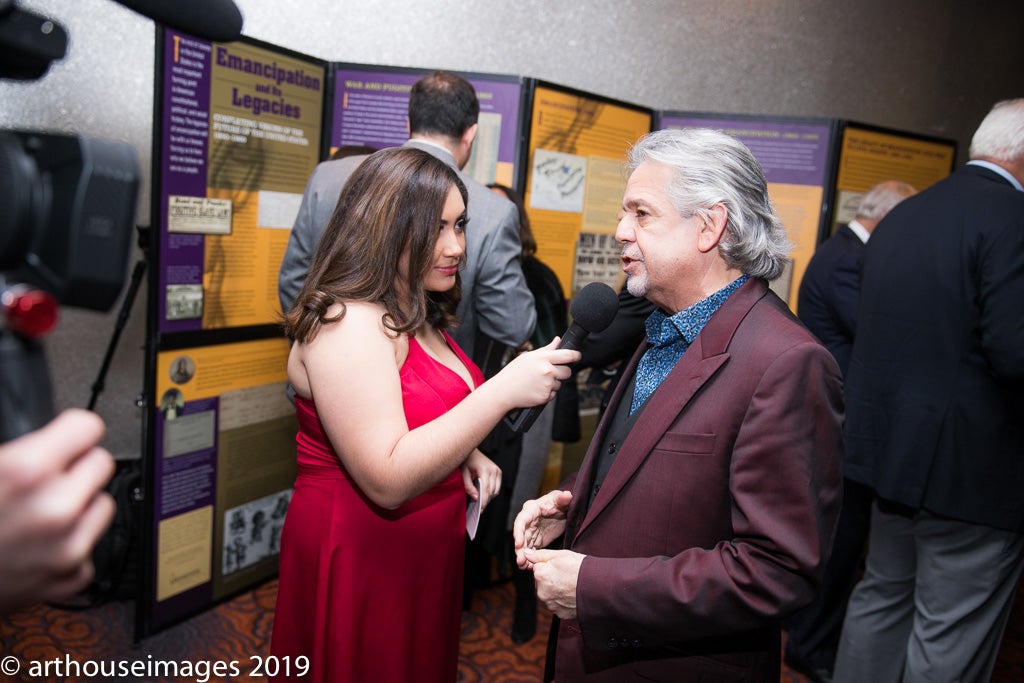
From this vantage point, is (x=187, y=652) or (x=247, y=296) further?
(x=247, y=296)

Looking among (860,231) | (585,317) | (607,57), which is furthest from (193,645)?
(607,57)

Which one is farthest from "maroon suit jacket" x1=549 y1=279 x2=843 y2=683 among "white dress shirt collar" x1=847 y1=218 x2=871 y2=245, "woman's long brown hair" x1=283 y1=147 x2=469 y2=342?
"white dress shirt collar" x1=847 y1=218 x2=871 y2=245

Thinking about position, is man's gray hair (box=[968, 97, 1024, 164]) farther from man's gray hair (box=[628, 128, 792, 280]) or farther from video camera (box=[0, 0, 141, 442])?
video camera (box=[0, 0, 141, 442])

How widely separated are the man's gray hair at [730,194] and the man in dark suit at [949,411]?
1031mm

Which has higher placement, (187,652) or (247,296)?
(247,296)

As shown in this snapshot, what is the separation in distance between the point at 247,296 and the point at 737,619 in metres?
2.34

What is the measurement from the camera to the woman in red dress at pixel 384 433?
1.42 m

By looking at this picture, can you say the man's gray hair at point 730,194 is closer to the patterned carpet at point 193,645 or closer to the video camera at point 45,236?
the video camera at point 45,236

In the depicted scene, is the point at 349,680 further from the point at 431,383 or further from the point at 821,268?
the point at 821,268

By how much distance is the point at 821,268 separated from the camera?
3025mm

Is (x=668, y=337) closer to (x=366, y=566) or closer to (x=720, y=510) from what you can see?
(x=720, y=510)

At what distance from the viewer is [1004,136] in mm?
2178

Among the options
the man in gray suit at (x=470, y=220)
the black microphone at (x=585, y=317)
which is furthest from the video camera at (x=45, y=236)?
the man in gray suit at (x=470, y=220)

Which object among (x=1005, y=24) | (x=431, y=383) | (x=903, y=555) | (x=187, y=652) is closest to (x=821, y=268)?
(x=903, y=555)
